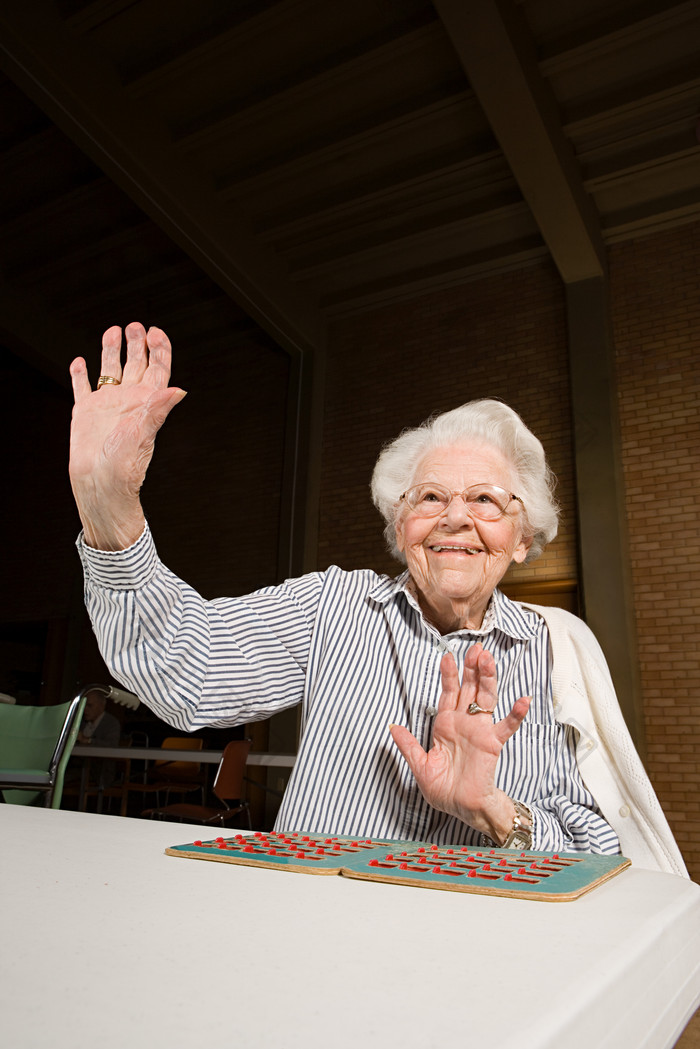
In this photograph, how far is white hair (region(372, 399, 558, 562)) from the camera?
1651mm

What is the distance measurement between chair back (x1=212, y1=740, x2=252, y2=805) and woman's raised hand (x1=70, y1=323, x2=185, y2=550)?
4.02 meters

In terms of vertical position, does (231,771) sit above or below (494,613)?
below

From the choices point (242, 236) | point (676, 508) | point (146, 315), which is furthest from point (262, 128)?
point (676, 508)

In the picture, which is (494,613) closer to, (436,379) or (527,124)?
(527,124)

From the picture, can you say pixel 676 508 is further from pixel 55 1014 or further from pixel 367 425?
pixel 55 1014

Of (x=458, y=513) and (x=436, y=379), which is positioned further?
(x=436, y=379)

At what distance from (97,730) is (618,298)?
6280mm

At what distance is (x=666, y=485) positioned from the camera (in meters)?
6.36

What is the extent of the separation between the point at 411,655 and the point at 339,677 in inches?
5.9

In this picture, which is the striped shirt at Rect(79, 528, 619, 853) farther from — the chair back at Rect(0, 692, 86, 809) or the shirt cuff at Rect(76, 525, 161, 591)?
the chair back at Rect(0, 692, 86, 809)

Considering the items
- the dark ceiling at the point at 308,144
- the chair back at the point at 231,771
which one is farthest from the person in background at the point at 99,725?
the dark ceiling at the point at 308,144

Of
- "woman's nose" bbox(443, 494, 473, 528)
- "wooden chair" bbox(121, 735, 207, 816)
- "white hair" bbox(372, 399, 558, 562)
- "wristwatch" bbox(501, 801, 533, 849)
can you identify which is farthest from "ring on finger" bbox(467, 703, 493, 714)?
"wooden chair" bbox(121, 735, 207, 816)

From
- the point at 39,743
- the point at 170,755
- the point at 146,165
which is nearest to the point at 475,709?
the point at 39,743

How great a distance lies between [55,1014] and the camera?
0.33 meters
